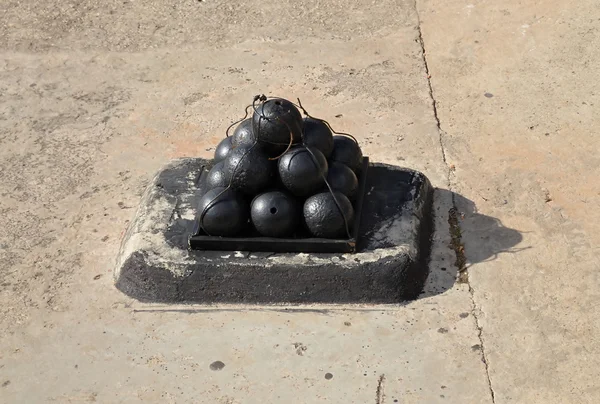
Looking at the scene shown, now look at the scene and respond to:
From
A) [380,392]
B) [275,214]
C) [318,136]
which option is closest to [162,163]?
[318,136]

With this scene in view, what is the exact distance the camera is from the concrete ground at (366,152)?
18.8 ft

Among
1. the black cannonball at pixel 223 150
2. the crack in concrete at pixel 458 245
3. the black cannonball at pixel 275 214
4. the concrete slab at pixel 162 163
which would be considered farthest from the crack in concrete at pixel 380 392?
the black cannonball at pixel 223 150

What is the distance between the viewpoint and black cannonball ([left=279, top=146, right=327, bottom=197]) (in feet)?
20.1

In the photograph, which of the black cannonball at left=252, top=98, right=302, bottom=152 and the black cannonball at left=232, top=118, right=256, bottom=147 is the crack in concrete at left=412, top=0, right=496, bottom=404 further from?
the black cannonball at left=232, top=118, right=256, bottom=147

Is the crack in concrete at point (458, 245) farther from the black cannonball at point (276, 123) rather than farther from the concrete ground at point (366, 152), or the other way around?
the black cannonball at point (276, 123)

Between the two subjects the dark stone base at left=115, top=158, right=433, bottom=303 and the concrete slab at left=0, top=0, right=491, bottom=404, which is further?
the dark stone base at left=115, top=158, right=433, bottom=303

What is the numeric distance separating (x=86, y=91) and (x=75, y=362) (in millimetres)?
3856

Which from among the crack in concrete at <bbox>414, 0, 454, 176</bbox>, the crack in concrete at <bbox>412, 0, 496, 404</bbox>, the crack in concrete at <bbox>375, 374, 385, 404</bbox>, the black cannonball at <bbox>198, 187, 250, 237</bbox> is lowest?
the crack in concrete at <bbox>414, 0, 454, 176</bbox>

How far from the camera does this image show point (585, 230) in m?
6.80

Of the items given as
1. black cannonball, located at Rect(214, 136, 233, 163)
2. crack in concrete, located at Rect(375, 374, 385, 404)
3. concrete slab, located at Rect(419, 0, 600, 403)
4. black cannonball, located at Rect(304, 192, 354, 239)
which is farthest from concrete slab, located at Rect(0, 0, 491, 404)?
black cannonball, located at Rect(214, 136, 233, 163)

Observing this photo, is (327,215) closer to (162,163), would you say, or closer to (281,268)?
(281,268)

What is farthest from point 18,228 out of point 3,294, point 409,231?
point 409,231

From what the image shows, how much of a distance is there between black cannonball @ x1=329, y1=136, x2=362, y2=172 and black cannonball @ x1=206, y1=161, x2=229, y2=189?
2.52 feet

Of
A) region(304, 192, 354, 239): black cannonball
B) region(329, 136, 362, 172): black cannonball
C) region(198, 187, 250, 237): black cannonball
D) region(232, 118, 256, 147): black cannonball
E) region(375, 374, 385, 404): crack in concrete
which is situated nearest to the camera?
region(375, 374, 385, 404): crack in concrete
